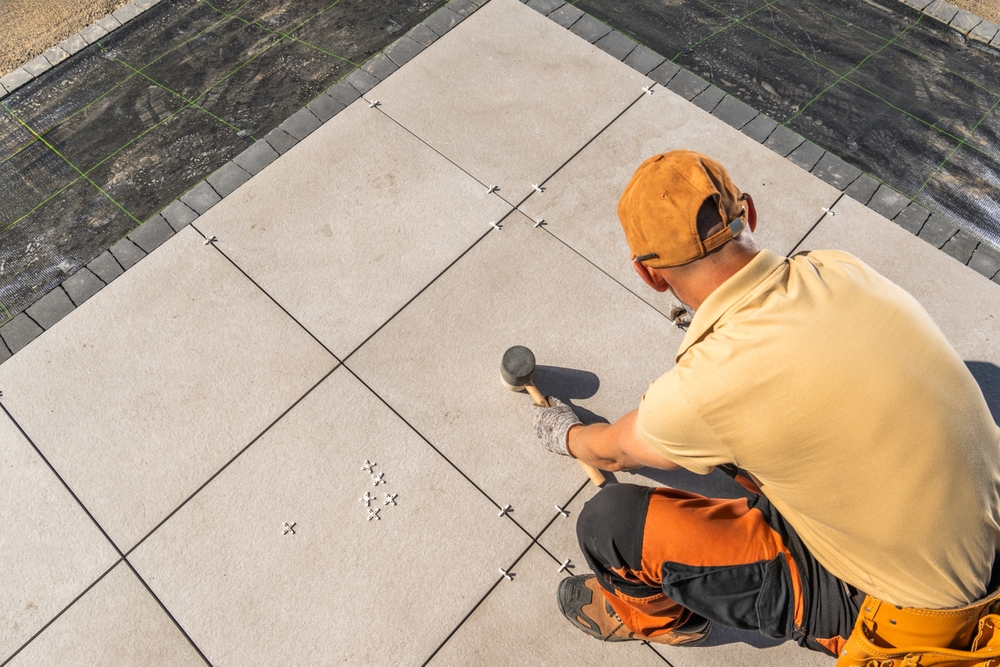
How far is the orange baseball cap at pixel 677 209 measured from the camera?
1752 millimetres

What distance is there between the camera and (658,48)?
176 inches

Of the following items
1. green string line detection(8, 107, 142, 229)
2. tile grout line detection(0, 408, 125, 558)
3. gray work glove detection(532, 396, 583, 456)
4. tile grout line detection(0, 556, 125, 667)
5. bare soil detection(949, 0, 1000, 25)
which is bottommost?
tile grout line detection(0, 556, 125, 667)

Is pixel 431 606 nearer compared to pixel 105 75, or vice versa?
pixel 431 606

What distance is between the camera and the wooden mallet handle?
2934 mm

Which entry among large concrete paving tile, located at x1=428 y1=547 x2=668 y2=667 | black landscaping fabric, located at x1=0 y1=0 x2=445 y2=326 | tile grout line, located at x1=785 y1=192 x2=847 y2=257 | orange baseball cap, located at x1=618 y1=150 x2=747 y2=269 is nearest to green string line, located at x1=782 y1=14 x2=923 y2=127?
tile grout line, located at x1=785 y1=192 x2=847 y2=257

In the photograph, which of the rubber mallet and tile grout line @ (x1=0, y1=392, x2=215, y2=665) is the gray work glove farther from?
tile grout line @ (x1=0, y1=392, x2=215, y2=665)

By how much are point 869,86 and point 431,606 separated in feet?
14.0

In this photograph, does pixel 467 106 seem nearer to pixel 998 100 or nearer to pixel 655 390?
pixel 655 390

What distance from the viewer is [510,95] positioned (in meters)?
4.19

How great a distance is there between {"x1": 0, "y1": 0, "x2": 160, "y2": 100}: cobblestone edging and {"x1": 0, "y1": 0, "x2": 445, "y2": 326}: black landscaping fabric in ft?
0.18

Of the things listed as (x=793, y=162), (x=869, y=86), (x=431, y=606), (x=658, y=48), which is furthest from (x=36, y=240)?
(x=869, y=86)

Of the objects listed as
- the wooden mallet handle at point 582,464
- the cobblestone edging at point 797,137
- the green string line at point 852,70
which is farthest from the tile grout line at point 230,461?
the green string line at point 852,70

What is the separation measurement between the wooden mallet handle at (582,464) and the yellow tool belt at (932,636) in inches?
49.8

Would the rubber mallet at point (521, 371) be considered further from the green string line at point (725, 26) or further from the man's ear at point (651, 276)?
the green string line at point (725, 26)
